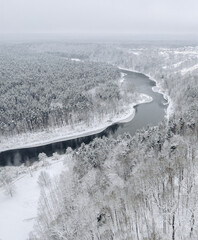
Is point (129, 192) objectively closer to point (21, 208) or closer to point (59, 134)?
point (21, 208)

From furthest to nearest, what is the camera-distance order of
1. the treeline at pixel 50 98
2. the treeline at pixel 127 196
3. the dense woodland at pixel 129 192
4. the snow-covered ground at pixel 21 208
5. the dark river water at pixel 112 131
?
1. the treeline at pixel 50 98
2. the dark river water at pixel 112 131
3. the snow-covered ground at pixel 21 208
4. the dense woodland at pixel 129 192
5. the treeline at pixel 127 196

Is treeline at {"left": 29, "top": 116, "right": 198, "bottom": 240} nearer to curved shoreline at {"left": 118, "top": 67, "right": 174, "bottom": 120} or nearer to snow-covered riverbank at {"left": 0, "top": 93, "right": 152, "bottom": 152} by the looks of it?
snow-covered riverbank at {"left": 0, "top": 93, "right": 152, "bottom": 152}

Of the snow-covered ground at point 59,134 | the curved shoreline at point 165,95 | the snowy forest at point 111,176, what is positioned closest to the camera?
the snowy forest at point 111,176

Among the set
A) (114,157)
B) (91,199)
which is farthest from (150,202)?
(114,157)

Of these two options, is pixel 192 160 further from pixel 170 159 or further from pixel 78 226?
pixel 78 226

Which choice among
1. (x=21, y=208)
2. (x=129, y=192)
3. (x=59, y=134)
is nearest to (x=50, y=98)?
(x=59, y=134)

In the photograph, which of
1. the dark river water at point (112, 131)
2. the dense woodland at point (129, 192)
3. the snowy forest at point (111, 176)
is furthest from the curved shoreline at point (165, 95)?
the dense woodland at point (129, 192)

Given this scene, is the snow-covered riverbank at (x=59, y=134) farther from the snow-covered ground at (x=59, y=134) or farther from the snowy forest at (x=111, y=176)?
the snowy forest at (x=111, y=176)
